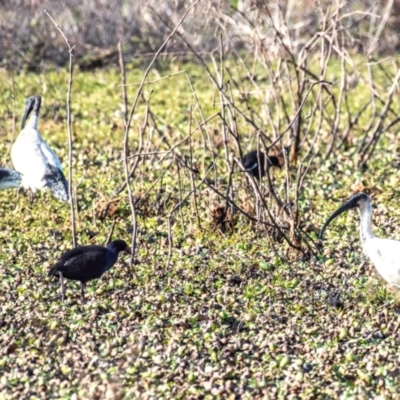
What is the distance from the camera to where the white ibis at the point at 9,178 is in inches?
384

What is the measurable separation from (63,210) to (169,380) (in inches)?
163

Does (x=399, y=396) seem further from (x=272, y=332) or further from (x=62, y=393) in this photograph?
(x=62, y=393)

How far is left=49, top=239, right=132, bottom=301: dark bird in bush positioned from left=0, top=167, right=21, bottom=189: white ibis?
2.15 meters

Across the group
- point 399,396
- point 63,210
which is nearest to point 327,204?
point 63,210

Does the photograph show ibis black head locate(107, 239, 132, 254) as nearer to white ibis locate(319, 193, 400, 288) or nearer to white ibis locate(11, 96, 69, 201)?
white ibis locate(319, 193, 400, 288)

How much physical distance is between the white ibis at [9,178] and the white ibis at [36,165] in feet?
1.53

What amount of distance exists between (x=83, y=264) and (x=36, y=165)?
10.2 ft

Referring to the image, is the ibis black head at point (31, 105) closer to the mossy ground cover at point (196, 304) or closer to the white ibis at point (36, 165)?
the white ibis at point (36, 165)

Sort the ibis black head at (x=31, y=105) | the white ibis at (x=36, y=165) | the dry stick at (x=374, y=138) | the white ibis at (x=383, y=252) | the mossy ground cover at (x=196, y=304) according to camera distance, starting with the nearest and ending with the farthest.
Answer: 1. the mossy ground cover at (x=196, y=304)
2. the white ibis at (x=383, y=252)
3. the white ibis at (x=36, y=165)
4. the dry stick at (x=374, y=138)
5. the ibis black head at (x=31, y=105)

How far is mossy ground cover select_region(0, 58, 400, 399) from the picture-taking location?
634 centimetres

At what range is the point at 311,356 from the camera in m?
6.68

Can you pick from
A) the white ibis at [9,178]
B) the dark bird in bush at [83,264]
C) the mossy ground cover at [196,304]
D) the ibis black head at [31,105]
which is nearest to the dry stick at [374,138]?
the mossy ground cover at [196,304]

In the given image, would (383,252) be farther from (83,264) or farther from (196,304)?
(83,264)

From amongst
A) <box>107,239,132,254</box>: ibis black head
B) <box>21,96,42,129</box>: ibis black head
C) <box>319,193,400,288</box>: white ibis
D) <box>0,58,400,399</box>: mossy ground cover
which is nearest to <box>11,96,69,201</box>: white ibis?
<box>0,58,400,399</box>: mossy ground cover
